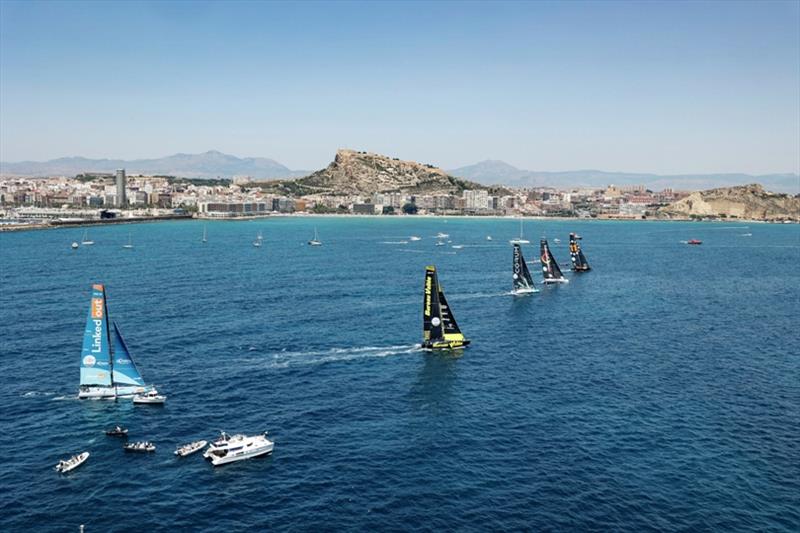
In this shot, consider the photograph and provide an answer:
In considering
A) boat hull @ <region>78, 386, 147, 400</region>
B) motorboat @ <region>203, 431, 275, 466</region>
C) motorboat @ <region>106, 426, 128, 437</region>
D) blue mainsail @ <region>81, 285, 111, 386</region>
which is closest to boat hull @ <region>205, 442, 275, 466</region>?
motorboat @ <region>203, 431, 275, 466</region>

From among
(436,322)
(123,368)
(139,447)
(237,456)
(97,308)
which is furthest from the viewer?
(436,322)

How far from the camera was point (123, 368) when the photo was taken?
63.3 metres

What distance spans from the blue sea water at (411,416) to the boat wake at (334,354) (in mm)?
468

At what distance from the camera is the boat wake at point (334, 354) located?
7506cm

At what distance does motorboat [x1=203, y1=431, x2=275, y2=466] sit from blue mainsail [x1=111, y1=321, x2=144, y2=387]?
1669cm

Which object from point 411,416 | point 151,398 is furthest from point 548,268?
point 151,398

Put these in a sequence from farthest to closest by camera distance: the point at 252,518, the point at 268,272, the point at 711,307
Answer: the point at 268,272
the point at 711,307
the point at 252,518

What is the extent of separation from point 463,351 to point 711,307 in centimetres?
5698

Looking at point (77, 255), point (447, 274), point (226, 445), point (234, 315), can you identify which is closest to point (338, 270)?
point (447, 274)

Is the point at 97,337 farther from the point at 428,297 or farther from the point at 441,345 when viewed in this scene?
the point at 441,345

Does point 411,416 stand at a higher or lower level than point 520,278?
lower

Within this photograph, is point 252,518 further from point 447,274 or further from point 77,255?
point 77,255

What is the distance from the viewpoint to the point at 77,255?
18600 cm

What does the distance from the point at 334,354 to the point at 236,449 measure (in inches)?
1167
